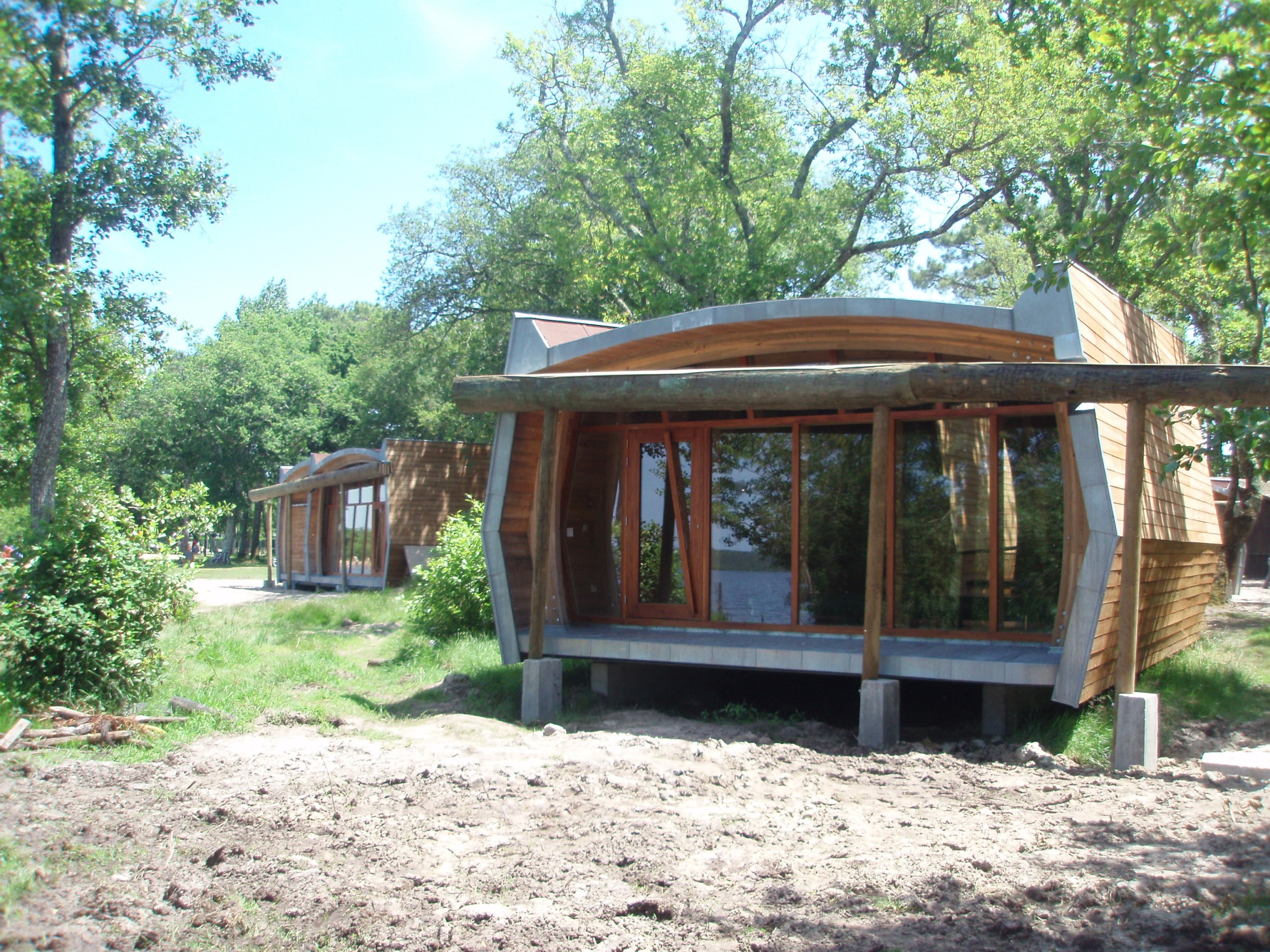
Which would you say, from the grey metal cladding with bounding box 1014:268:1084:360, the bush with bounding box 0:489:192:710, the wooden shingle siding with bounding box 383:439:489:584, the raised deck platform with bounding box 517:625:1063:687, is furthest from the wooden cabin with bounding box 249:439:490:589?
the grey metal cladding with bounding box 1014:268:1084:360

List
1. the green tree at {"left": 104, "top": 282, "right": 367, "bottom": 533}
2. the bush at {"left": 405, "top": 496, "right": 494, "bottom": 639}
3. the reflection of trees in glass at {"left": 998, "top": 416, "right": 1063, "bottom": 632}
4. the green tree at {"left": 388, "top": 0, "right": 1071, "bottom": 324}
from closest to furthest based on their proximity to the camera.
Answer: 1. the reflection of trees in glass at {"left": 998, "top": 416, "right": 1063, "bottom": 632}
2. the bush at {"left": 405, "top": 496, "right": 494, "bottom": 639}
3. the green tree at {"left": 388, "top": 0, "right": 1071, "bottom": 324}
4. the green tree at {"left": 104, "top": 282, "right": 367, "bottom": 533}

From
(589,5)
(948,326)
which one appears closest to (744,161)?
(589,5)

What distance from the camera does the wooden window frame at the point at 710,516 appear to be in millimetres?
8797

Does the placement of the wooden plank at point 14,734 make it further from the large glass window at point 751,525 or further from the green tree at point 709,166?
the green tree at point 709,166

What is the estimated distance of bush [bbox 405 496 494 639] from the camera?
42.4 ft

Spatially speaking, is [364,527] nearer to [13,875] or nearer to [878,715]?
[878,715]

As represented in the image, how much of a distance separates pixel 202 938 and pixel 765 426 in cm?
692

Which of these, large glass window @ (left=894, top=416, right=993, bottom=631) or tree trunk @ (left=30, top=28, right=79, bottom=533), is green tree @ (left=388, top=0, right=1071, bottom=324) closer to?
tree trunk @ (left=30, top=28, right=79, bottom=533)

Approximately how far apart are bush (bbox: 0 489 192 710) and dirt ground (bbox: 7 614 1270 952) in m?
1.44

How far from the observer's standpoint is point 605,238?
805 inches

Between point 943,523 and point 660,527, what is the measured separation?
2873 mm

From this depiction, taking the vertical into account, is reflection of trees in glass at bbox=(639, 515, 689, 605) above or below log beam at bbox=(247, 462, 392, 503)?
below

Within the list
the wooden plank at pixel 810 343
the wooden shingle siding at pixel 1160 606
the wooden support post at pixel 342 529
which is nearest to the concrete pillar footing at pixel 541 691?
the wooden plank at pixel 810 343

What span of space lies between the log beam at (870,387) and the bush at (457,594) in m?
4.26
